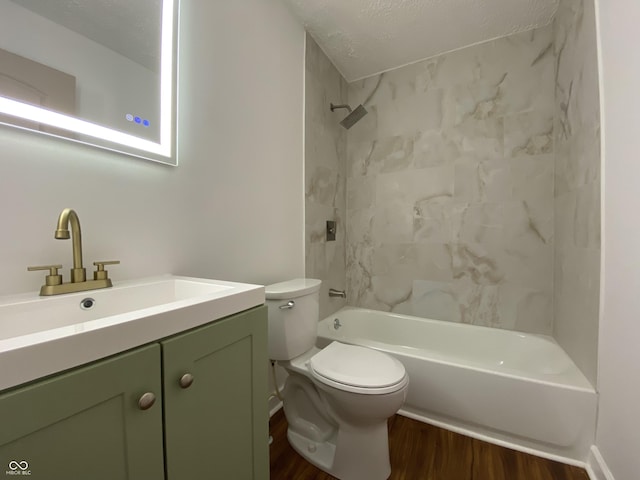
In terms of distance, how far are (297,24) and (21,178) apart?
175 centimetres

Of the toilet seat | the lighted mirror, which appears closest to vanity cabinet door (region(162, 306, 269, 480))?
the toilet seat

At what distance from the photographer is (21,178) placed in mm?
737

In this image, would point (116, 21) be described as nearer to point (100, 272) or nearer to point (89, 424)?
point (100, 272)

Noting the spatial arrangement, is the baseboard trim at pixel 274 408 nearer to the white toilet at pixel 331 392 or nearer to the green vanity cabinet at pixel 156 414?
the white toilet at pixel 331 392

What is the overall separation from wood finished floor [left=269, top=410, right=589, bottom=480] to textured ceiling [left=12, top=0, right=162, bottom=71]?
1785mm

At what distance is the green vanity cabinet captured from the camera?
40 cm

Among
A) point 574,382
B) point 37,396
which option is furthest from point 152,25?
point 574,382

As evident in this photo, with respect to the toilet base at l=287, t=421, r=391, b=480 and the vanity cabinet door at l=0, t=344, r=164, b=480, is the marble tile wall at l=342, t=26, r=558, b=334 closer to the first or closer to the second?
the toilet base at l=287, t=421, r=391, b=480

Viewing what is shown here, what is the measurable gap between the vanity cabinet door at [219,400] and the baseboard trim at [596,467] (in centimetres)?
135

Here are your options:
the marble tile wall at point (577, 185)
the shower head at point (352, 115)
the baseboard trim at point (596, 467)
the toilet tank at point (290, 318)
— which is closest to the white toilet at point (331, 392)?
the toilet tank at point (290, 318)

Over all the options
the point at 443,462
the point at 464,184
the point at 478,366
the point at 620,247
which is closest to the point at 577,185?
the point at 620,247

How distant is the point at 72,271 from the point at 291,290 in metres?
0.79

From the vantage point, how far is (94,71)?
90 cm

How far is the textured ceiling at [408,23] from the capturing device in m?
1.61
